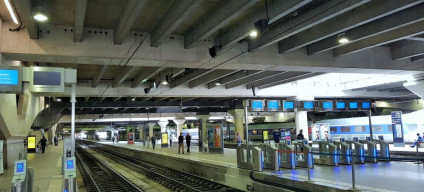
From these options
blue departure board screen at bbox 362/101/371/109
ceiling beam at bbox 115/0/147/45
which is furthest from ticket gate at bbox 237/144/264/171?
blue departure board screen at bbox 362/101/371/109

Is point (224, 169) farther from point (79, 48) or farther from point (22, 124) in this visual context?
point (22, 124)

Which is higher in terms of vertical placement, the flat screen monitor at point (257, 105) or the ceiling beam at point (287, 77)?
the ceiling beam at point (287, 77)

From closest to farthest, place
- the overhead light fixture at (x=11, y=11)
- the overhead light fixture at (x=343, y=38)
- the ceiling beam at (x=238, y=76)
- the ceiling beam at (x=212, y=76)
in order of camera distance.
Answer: the overhead light fixture at (x=11, y=11) → the overhead light fixture at (x=343, y=38) → the ceiling beam at (x=212, y=76) → the ceiling beam at (x=238, y=76)

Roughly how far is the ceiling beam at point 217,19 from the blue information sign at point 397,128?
16918 millimetres

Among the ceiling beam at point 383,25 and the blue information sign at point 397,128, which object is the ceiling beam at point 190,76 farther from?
the blue information sign at point 397,128

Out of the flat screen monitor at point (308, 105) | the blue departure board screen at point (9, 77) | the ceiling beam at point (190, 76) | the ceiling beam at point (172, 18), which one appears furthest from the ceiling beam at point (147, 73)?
the flat screen monitor at point (308, 105)

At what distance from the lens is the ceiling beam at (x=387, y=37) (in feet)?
39.9

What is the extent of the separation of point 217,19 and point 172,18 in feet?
4.52

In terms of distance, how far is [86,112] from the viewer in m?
42.2

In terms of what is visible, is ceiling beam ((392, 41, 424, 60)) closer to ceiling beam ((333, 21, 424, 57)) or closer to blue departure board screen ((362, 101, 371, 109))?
ceiling beam ((333, 21, 424, 57))

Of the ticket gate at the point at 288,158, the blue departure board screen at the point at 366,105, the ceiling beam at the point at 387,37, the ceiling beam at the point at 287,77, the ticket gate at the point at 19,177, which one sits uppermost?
the ceiling beam at the point at 387,37

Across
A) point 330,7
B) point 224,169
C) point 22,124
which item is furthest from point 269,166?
point 22,124

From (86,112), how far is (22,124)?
22.3 meters

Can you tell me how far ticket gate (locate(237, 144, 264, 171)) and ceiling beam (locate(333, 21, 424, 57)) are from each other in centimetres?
577
